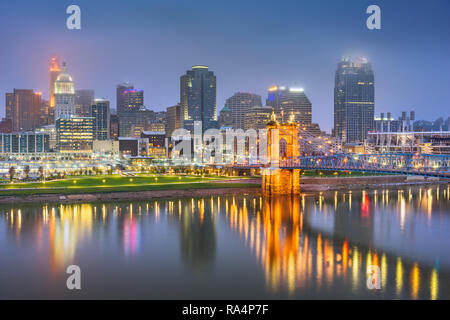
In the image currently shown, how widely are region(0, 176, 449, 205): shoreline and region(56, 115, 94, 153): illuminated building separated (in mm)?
68985

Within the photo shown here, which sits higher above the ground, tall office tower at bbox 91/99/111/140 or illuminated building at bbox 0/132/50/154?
tall office tower at bbox 91/99/111/140

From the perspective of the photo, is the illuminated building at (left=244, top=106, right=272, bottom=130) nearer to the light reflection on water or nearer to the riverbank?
the riverbank

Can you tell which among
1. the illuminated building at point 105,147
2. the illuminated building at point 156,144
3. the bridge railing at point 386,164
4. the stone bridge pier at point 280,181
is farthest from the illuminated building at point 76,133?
the stone bridge pier at point 280,181

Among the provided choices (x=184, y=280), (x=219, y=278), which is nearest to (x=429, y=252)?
(x=219, y=278)

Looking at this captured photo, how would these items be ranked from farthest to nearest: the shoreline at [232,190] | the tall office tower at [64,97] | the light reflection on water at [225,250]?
the tall office tower at [64,97], the shoreline at [232,190], the light reflection on water at [225,250]

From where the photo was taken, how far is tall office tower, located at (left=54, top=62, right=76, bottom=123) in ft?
444

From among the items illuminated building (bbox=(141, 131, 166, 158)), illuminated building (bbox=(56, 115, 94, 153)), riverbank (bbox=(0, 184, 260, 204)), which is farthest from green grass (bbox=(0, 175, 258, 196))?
illuminated building (bbox=(56, 115, 94, 153))

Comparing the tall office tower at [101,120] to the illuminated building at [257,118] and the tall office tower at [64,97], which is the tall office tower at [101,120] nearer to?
the tall office tower at [64,97]

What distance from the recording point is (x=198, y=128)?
443 feet

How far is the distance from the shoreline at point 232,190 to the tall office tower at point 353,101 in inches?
3565

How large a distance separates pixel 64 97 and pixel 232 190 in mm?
107294

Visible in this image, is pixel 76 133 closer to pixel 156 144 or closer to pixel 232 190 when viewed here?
pixel 156 144

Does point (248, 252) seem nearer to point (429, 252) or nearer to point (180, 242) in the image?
point (180, 242)

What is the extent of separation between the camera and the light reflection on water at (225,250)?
Answer: 16297 millimetres
